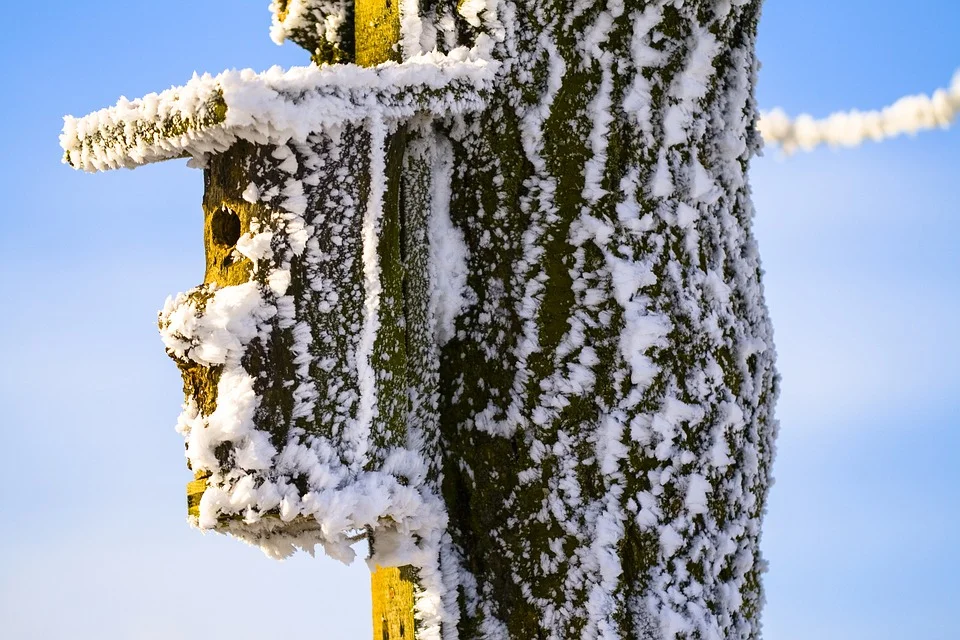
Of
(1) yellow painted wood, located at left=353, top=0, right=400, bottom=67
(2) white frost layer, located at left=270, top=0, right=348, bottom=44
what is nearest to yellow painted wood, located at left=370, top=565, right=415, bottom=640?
(1) yellow painted wood, located at left=353, top=0, right=400, bottom=67

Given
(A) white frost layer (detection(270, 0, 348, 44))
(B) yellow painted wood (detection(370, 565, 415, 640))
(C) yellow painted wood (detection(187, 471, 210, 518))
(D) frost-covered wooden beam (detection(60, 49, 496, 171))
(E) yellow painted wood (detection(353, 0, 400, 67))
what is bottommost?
(B) yellow painted wood (detection(370, 565, 415, 640))

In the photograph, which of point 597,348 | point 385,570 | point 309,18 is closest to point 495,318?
point 597,348

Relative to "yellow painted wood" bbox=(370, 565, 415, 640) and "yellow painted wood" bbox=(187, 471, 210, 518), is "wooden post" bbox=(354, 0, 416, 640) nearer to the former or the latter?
"yellow painted wood" bbox=(370, 565, 415, 640)

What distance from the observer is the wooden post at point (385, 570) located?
4.30 feet

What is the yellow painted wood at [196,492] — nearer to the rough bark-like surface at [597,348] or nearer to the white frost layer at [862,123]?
the rough bark-like surface at [597,348]

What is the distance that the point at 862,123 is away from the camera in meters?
1.54

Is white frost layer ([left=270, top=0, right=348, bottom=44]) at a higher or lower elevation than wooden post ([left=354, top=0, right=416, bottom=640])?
higher

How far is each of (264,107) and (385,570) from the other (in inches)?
27.1

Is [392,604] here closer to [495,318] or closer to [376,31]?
[495,318]

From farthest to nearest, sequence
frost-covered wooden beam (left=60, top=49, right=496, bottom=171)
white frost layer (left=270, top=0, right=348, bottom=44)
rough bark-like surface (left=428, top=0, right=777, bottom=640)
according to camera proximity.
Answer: white frost layer (left=270, top=0, right=348, bottom=44) → rough bark-like surface (left=428, top=0, right=777, bottom=640) → frost-covered wooden beam (left=60, top=49, right=496, bottom=171)

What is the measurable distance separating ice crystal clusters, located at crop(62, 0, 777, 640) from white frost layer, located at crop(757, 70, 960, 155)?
294mm

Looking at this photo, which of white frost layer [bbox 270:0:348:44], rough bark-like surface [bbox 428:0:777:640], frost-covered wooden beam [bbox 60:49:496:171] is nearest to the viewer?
frost-covered wooden beam [bbox 60:49:496:171]

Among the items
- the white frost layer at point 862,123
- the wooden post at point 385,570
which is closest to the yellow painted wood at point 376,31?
the wooden post at point 385,570

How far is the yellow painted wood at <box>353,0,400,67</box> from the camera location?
1308mm
